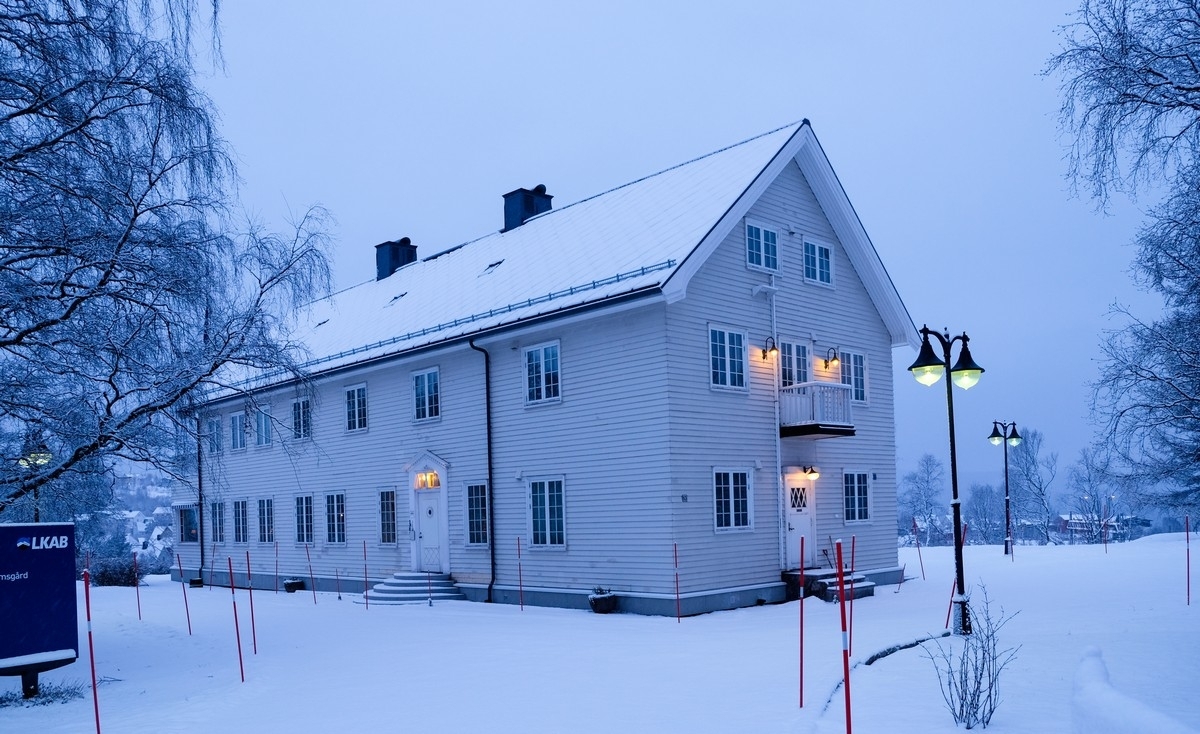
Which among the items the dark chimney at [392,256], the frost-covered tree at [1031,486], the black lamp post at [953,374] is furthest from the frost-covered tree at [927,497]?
the black lamp post at [953,374]

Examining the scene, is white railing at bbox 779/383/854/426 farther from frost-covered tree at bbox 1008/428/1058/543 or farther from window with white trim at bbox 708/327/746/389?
frost-covered tree at bbox 1008/428/1058/543

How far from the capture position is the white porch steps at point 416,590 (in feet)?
76.2

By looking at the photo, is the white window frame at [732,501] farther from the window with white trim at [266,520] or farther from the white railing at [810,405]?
the window with white trim at [266,520]

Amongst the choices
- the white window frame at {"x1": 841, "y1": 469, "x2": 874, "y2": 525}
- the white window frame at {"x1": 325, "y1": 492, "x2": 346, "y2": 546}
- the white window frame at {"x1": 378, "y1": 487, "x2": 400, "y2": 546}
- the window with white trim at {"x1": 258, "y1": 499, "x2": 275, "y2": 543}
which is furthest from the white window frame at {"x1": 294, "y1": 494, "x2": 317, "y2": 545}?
the white window frame at {"x1": 841, "y1": 469, "x2": 874, "y2": 525}

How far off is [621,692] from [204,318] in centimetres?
754

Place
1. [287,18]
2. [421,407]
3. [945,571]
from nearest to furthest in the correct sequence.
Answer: [287,18]
[421,407]
[945,571]

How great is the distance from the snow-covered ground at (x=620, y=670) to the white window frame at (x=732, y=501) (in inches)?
68.8

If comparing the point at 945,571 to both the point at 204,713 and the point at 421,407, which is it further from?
the point at 204,713

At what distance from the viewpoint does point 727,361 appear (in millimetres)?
20594

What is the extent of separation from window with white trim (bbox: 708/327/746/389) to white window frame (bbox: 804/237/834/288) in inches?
129

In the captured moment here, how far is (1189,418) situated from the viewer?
11.1 m

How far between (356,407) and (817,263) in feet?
43.2

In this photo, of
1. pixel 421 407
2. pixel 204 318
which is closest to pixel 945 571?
pixel 421 407

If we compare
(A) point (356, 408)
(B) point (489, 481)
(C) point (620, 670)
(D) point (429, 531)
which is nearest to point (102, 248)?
(C) point (620, 670)
